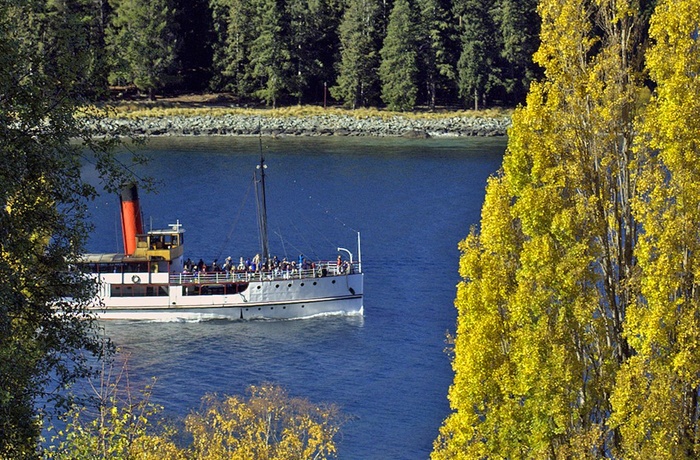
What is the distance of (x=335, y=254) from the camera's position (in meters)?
59.4

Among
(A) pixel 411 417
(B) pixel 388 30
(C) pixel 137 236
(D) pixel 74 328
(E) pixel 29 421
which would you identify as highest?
(B) pixel 388 30

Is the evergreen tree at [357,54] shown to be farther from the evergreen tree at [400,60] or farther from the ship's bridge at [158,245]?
the ship's bridge at [158,245]

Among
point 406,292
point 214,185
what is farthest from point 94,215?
point 406,292

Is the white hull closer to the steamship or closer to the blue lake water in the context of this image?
the steamship

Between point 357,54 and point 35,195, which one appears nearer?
point 35,195

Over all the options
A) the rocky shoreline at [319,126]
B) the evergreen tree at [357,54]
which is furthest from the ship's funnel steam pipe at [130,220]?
the evergreen tree at [357,54]

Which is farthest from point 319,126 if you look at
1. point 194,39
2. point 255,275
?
point 255,275

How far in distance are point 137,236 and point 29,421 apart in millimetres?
38263

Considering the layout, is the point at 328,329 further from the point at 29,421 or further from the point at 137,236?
the point at 29,421

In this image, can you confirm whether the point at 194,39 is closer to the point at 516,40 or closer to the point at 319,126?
the point at 319,126

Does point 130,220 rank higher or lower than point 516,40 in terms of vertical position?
lower

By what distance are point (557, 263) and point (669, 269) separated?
2.10 m

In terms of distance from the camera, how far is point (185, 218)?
69.2 m

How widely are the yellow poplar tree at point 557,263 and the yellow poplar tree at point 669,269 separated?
2.86 ft
